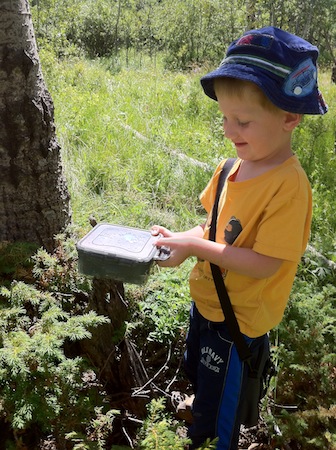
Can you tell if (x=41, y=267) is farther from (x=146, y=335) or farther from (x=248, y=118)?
(x=248, y=118)

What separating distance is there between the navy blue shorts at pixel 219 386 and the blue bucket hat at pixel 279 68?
0.86m

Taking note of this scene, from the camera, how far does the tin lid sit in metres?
1.42

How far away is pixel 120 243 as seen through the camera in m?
1.50

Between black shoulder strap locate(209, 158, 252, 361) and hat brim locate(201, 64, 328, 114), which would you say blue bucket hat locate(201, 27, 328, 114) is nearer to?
hat brim locate(201, 64, 328, 114)

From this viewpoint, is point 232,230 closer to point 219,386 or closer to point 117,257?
point 117,257

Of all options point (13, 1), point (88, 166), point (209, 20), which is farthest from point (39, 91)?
point (209, 20)

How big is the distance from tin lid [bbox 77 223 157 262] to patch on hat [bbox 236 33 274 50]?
750 mm

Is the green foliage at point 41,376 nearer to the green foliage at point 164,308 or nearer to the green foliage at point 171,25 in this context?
the green foliage at point 164,308

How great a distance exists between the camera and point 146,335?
2453 mm

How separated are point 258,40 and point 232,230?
652mm

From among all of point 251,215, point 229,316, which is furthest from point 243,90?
point 229,316

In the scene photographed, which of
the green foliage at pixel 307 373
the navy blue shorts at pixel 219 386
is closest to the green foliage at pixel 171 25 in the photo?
the green foliage at pixel 307 373

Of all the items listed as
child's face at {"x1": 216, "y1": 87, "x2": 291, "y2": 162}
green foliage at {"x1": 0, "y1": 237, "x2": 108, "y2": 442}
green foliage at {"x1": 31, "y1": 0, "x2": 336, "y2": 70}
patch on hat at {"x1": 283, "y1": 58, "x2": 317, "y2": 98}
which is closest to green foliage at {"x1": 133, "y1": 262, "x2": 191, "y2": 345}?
green foliage at {"x1": 0, "y1": 237, "x2": 108, "y2": 442}

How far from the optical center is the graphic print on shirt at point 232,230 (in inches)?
61.4
